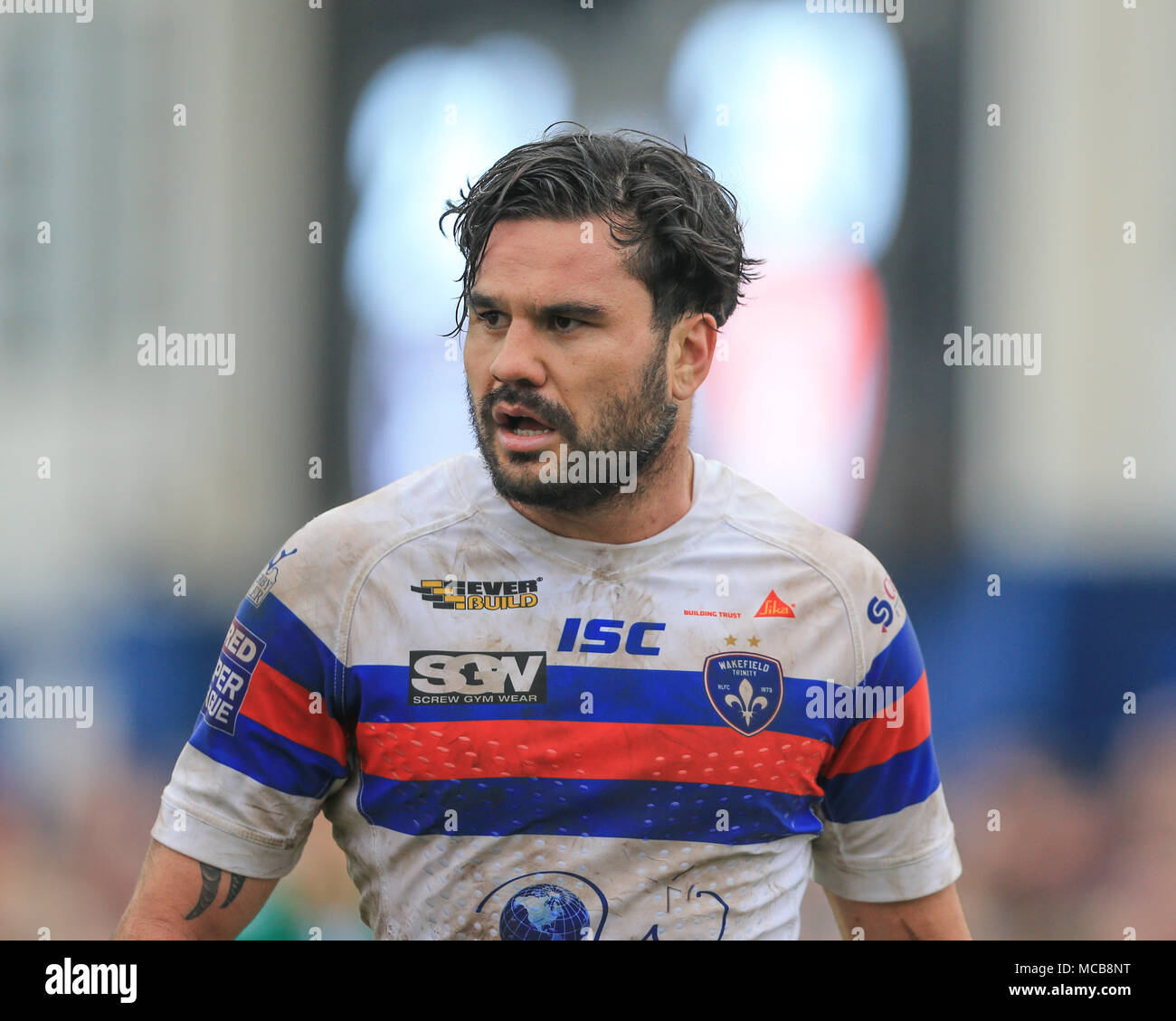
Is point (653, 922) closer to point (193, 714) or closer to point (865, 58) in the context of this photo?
point (193, 714)

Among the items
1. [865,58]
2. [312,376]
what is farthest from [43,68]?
[865,58]

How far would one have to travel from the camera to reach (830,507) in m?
5.29

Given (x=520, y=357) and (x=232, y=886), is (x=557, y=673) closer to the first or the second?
(x=520, y=357)

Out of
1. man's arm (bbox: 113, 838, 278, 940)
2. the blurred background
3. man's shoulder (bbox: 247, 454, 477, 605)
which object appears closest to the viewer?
man's arm (bbox: 113, 838, 278, 940)

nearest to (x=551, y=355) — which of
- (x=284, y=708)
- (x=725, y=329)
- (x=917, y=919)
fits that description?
(x=284, y=708)

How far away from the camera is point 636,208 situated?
2523 mm

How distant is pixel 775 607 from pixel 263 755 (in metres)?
1.14

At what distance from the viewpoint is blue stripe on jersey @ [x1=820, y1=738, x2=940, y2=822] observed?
260cm

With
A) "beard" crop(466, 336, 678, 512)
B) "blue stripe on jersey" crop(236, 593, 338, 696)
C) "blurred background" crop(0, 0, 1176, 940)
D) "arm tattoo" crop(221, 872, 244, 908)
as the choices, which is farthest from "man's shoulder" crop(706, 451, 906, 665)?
"blurred background" crop(0, 0, 1176, 940)

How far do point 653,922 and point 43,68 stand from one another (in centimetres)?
514

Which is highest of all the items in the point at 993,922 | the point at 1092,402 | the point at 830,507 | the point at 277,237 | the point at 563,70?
the point at 563,70

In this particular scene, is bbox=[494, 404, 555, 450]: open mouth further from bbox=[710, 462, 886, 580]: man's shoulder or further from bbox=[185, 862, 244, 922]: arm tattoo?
bbox=[185, 862, 244, 922]: arm tattoo

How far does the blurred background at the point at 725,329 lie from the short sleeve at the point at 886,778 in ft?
8.51

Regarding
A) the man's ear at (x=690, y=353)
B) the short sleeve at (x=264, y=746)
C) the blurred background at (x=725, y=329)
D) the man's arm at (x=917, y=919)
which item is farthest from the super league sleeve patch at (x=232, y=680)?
the blurred background at (x=725, y=329)
